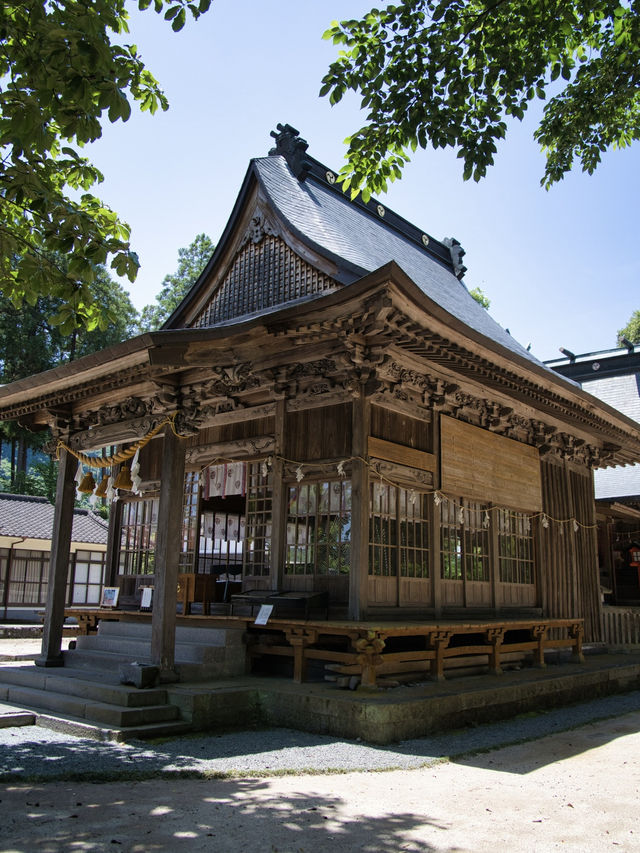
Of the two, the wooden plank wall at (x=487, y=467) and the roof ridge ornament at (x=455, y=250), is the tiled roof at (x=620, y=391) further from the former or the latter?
the wooden plank wall at (x=487, y=467)

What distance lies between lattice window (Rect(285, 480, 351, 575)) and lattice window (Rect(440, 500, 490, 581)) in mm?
1899

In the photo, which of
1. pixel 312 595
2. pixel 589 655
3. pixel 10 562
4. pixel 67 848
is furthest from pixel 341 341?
pixel 10 562

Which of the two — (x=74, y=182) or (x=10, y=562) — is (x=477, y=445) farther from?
(x=10, y=562)

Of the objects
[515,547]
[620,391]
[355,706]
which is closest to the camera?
[355,706]

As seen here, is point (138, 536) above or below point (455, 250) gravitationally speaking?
below

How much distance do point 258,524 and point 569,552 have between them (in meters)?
6.56

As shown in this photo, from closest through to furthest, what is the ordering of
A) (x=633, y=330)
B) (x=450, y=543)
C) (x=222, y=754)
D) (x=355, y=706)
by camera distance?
(x=222, y=754) → (x=355, y=706) → (x=450, y=543) → (x=633, y=330)

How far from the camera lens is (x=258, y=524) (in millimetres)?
10062

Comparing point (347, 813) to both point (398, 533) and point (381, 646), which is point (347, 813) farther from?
point (398, 533)

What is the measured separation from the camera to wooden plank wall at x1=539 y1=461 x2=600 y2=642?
12.6 metres

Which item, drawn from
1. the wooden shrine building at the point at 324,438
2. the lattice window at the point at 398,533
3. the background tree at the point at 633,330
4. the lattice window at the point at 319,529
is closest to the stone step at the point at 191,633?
the wooden shrine building at the point at 324,438

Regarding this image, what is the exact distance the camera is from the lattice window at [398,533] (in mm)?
8781

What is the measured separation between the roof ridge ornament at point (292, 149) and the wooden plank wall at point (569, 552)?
→ 7.32 m

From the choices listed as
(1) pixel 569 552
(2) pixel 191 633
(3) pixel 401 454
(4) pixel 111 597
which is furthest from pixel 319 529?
(1) pixel 569 552
